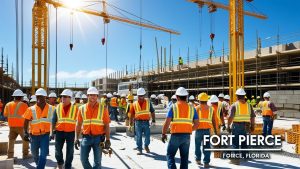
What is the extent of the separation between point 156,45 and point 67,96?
2239 inches

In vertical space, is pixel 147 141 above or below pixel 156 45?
below

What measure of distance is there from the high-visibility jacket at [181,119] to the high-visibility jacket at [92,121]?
1.19 m

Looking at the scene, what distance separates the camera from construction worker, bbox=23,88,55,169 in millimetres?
5627

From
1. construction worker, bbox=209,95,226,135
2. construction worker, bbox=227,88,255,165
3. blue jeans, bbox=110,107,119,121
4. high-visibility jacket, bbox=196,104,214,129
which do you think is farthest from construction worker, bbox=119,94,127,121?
construction worker, bbox=227,88,255,165

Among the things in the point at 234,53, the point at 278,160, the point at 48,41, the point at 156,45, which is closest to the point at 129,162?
the point at 278,160

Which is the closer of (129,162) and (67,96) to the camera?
(67,96)

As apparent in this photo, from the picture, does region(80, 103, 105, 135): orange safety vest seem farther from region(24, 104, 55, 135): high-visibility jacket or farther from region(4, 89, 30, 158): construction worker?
region(4, 89, 30, 158): construction worker

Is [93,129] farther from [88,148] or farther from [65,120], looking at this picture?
[65,120]

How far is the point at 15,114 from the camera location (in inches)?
279

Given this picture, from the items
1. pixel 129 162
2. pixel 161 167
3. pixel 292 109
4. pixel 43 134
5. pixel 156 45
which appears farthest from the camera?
pixel 156 45

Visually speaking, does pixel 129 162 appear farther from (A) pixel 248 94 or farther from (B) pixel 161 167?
(A) pixel 248 94

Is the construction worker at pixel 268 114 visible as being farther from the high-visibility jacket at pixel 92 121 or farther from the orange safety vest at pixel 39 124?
the orange safety vest at pixel 39 124

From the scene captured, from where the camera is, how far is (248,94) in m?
36.9

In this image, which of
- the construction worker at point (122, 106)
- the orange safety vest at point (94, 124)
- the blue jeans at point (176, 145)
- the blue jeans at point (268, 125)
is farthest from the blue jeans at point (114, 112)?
the orange safety vest at point (94, 124)
